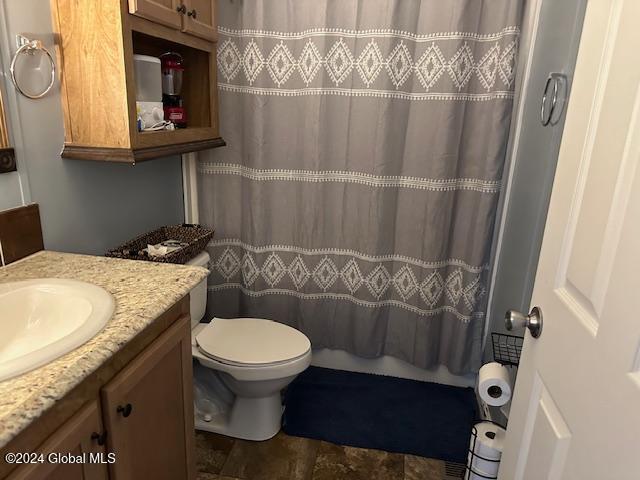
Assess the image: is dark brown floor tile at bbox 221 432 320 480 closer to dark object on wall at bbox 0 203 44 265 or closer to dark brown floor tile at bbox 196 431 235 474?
dark brown floor tile at bbox 196 431 235 474

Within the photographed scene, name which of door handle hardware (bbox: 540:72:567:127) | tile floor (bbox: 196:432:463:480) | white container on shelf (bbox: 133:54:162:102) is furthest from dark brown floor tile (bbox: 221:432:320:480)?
door handle hardware (bbox: 540:72:567:127)

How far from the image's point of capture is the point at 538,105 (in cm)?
180

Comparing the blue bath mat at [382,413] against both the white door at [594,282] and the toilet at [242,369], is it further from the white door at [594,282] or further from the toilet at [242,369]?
the white door at [594,282]

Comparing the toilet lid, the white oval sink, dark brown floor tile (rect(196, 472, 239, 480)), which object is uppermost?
the white oval sink

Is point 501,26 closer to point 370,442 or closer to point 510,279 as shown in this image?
point 510,279

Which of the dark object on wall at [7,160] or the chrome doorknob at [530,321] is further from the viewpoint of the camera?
the dark object on wall at [7,160]

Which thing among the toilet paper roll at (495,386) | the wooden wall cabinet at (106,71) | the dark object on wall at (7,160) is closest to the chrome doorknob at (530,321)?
the toilet paper roll at (495,386)

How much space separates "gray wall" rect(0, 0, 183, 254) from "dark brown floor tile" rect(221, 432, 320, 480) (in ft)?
3.17

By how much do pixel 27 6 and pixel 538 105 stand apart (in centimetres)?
174

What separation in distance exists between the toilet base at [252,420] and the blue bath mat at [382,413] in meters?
0.10

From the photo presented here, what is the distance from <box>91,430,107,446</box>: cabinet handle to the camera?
0.92m

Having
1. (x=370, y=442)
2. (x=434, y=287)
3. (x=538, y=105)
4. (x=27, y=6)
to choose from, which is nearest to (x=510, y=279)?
(x=434, y=287)

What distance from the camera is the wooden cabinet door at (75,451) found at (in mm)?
771

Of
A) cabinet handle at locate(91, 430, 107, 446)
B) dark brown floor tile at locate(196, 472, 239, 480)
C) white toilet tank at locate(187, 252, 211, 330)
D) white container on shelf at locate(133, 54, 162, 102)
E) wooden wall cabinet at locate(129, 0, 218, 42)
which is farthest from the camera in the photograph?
white toilet tank at locate(187, 252, 211, 330)
